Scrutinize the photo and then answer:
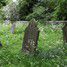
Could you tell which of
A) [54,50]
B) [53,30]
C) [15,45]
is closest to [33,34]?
[54,50]

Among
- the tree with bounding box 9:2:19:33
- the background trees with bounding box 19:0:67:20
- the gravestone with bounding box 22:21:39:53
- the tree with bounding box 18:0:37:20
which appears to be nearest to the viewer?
the gravestone with bounding box 22:21:39:53

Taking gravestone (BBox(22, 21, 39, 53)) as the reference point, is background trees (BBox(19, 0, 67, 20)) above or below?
above

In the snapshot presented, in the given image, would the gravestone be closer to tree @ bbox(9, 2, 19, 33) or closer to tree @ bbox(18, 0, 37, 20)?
tree @ bbox(9, 2, 19, 33)

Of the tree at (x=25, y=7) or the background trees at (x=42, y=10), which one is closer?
the background trees at (x=42, y=10)

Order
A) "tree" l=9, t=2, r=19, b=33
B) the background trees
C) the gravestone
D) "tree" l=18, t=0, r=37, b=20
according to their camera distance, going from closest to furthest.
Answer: the gravestone → the background trees → "tree" l=9, t=2, r=19, b=33 → "tree" l=18, t=0, r=37, b=20

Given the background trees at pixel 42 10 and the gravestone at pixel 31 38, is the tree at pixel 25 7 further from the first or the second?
the gravestone at pixel 31 38

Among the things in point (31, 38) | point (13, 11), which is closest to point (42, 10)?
point (13, 11)

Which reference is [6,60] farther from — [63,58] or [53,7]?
[53,7]

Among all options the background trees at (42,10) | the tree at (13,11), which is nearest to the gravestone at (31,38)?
the background trees at (42,10)

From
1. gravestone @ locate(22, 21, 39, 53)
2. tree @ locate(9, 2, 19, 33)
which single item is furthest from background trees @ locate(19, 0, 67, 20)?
gravestone @ locate(22, 21, 39, 53)

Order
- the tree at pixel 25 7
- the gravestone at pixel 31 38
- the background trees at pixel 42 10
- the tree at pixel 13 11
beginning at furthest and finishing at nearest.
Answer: the tree at pixel 25 7
the tree at pixel 13 11
the background trees at pixel 42 10
the gravestone at pixel 31 38

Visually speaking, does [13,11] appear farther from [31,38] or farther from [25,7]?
[31,38]

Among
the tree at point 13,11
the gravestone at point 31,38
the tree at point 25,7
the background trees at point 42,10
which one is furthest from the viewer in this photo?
the tree at point 25,7

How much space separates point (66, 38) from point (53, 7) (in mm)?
8180
